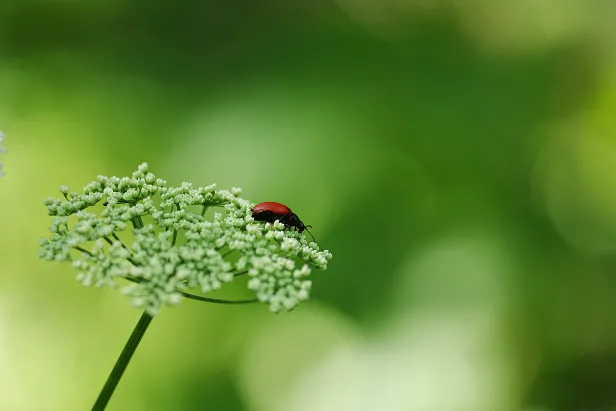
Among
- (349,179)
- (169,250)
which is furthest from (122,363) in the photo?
(349,179)

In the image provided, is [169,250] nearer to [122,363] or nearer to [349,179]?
[122,363]

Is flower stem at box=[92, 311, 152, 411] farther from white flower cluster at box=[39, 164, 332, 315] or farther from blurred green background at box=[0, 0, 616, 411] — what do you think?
blurred green background at box=[0, 0, 616, 411]

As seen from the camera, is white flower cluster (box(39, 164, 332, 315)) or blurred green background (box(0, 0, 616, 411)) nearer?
white flower cluster (box(39, 164, 332, 315))

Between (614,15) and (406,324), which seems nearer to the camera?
(406,324)

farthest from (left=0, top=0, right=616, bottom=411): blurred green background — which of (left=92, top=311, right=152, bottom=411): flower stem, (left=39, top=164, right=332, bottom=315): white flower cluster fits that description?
(left=92, top=311, right=152, bottom=411): flower stem

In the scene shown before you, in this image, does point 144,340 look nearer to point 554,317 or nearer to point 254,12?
point 554,317

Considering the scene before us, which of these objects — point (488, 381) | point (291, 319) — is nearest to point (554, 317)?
point (488, 381)
